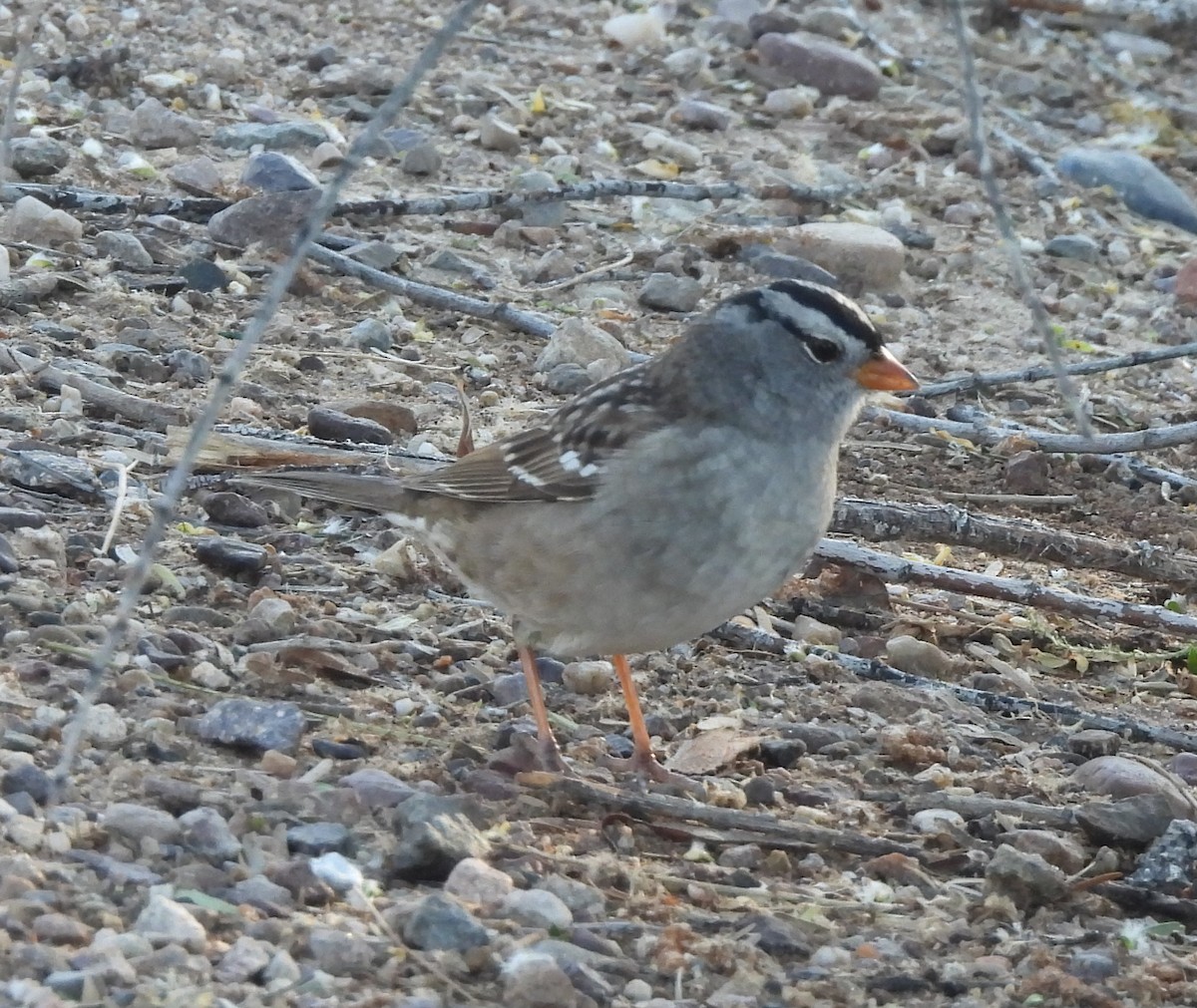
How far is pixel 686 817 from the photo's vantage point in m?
3.93

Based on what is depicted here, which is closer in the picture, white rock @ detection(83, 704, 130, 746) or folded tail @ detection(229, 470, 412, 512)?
white rock @ detection(83, 704, 130, 746)

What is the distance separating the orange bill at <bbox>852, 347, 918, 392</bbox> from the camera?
452cm

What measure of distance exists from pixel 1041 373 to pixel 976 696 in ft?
5.42

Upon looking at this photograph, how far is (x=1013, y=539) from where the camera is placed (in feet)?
17.0

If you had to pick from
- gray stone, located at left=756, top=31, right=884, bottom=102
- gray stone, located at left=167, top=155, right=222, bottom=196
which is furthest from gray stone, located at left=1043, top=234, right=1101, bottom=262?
gray stone, located at left=167, top=155, right=222, bottom=196

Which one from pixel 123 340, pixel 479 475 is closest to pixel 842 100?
pixel 123 340

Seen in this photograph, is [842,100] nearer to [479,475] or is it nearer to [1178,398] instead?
[1178,398]

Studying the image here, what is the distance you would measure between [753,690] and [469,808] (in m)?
1.14

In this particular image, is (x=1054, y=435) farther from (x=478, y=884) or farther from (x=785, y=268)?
(x=478, y=884)

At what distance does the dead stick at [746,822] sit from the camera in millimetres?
3902

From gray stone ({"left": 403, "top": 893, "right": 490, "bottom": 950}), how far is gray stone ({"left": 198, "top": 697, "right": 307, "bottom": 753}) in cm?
75

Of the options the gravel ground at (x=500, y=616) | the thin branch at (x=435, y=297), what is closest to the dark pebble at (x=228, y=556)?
the gravel ground at (x=500, y=616)

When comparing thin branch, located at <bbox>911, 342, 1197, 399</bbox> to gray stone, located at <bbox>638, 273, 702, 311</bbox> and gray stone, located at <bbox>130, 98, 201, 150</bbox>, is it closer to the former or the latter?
gray stone, located at <bbox>638, 273, 702, 311</bbox>

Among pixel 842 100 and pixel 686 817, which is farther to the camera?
pixel 842 100
